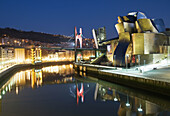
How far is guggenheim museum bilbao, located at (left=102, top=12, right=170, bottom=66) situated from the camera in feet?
55.1

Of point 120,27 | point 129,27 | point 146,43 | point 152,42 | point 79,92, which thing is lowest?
point 79,92

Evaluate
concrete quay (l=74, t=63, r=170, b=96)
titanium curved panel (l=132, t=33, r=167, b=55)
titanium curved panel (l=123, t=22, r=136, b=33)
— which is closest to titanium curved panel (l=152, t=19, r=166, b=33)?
titanium curved panel (l=132, t=33, r=167, b=55)

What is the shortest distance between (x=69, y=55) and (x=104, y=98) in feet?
177

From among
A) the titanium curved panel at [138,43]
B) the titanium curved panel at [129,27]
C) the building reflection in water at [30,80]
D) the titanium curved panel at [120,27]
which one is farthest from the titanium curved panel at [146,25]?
the building reflection in water at [30,80]

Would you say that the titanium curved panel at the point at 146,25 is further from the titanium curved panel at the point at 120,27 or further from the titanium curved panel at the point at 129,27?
the titanium curved panel at the point at 120,27

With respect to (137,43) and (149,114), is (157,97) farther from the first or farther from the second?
(137,43)

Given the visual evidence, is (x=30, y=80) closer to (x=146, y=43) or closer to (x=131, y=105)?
(x=131, y=105)

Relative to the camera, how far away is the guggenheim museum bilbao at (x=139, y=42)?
16.8m

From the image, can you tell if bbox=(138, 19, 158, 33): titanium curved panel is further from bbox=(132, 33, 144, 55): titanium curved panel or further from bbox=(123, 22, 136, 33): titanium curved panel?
bbox=(132, 33, 144, 55): titanium curved panel

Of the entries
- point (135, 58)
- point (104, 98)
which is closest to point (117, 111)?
point (104, 98)

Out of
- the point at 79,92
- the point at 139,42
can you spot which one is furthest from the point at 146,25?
the point at 79,92

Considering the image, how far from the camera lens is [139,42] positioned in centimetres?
1703

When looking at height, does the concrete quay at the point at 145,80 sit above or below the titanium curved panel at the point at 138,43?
below

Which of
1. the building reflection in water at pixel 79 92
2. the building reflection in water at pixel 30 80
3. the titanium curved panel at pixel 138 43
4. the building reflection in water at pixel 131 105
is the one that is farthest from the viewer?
the titanium curved panel at pixel 138 43
